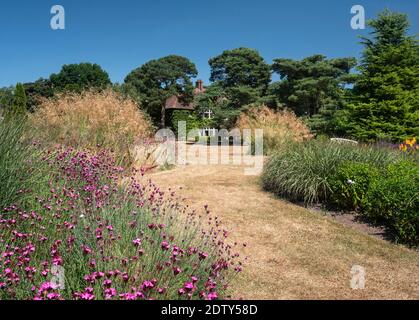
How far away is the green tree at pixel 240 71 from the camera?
89.5ft

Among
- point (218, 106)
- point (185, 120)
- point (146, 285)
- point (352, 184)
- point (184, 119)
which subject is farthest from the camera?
point (184, 119)

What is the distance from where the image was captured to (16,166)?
3.81 metres

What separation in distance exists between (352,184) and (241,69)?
74.9 ft

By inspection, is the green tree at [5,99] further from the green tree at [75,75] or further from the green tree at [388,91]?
the green tree at [75,75]

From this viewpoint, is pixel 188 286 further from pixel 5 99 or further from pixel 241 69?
pixel 241 69

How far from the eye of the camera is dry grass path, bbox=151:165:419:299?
339 centimetres

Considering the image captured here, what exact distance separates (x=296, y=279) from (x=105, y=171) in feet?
10.9

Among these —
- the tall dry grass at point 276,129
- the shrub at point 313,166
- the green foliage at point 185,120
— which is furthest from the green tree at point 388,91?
the green foliage at point 185,120

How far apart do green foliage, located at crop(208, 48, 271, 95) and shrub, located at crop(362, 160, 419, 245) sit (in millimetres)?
22513

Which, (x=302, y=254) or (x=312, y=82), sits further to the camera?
(x=312, y=82)

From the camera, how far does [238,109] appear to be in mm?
A: 26234

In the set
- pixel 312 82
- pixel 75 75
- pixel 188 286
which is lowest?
pixel 188 286

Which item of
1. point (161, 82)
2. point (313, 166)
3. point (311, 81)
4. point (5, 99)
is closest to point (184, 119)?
point (161, 82)

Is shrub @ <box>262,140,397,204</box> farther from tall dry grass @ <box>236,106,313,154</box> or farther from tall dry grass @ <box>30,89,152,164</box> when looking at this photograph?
tall dry grass @ <box>236,106,313,154</box>
